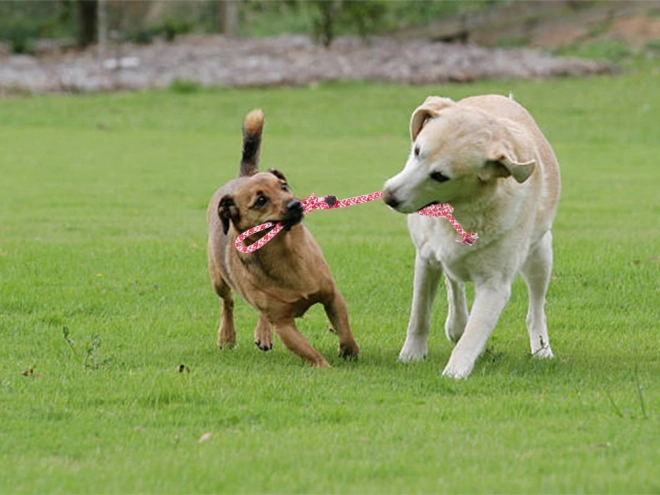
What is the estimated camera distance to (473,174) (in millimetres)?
7055

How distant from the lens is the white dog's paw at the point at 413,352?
824 cm

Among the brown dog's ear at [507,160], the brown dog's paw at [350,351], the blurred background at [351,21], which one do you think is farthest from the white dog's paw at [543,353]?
the blurred background at [351,21]

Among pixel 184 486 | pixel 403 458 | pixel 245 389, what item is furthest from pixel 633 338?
pixel 184 486

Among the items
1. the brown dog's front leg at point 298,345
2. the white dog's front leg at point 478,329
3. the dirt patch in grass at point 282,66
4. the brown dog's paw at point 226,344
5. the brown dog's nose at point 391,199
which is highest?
the brown dog's nose at point 391,199

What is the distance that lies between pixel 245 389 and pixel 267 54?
30.0m

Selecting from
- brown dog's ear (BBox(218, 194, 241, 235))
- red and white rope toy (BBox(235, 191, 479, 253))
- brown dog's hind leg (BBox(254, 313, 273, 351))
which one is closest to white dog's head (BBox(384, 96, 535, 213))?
red and white rope toy (BBox(235, 191, 479, 253))

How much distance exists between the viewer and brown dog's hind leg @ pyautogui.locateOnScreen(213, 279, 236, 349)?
890 cm

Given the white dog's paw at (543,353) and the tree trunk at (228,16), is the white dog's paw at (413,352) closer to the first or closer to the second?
the white dog's paw at (543,353)

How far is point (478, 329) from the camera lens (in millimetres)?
7543

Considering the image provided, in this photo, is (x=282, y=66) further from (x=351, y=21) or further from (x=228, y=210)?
(x=228, y=210)

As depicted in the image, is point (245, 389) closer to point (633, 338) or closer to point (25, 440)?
point (25, 440)

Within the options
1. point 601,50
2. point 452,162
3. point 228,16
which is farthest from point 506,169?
point 228,16

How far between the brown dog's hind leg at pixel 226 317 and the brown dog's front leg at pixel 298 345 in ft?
3.39

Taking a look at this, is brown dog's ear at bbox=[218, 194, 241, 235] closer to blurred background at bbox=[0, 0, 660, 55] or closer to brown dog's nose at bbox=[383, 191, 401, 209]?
brown dog's nose at bbox=[383, 191, 401, 209]
